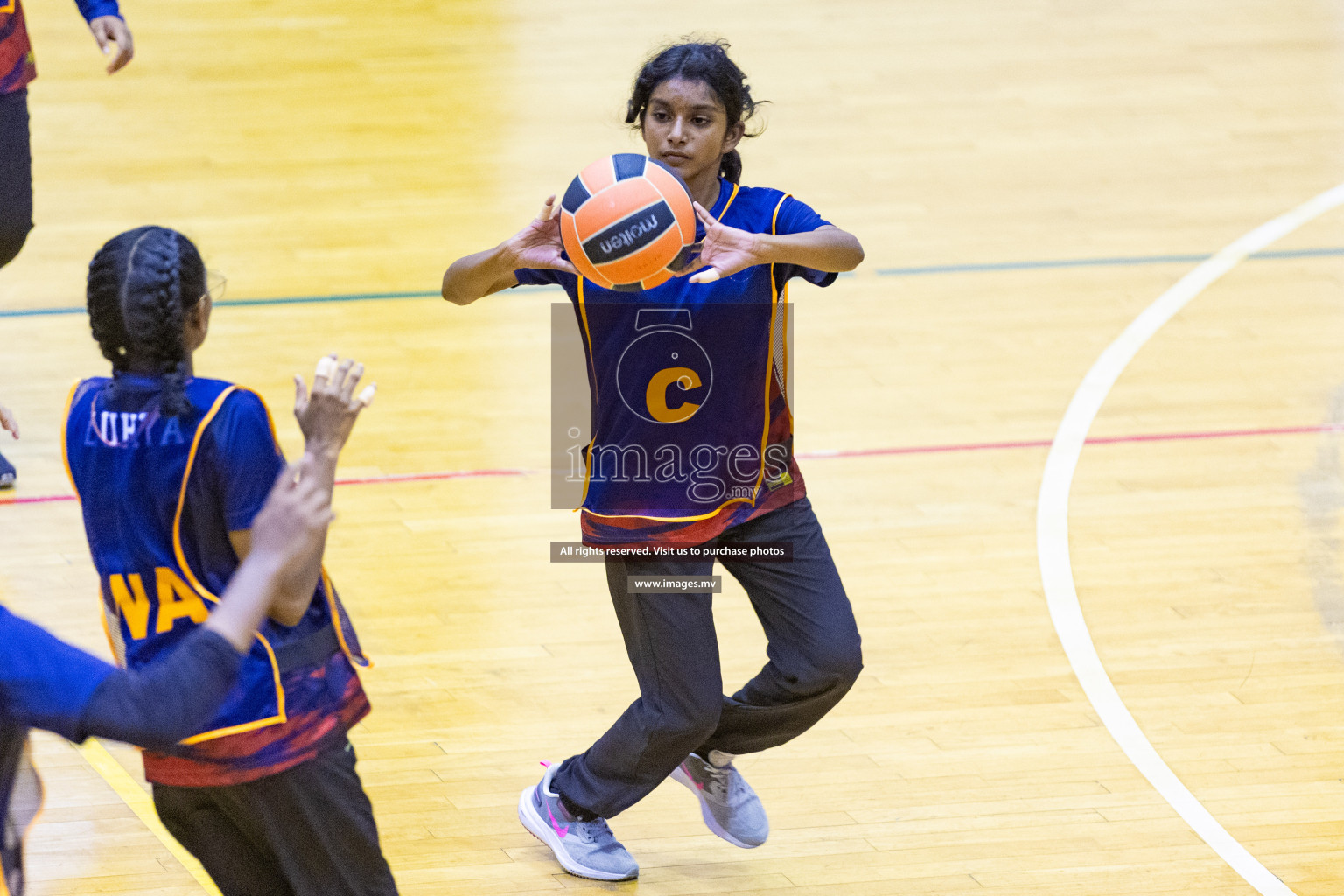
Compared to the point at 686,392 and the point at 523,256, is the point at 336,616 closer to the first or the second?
the point at 523,256

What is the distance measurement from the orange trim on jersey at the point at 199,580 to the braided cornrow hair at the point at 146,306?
0.04 m

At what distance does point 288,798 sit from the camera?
8.45 feet

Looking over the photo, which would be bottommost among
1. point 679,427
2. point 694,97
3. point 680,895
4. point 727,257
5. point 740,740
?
point 680,895

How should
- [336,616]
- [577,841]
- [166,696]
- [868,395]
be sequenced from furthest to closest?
[868,395], [577,841], [336,616], [166,696]

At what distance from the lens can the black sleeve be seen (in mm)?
2059

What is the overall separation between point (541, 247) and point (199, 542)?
1.13 m

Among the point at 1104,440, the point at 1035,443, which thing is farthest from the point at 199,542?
the point at 1104,440

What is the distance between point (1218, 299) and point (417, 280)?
3622mm

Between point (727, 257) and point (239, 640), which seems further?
point (727, 257)

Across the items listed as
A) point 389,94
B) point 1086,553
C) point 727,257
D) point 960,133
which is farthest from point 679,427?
point 389,94

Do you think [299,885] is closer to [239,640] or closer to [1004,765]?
[239,640]

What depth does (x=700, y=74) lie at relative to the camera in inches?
136

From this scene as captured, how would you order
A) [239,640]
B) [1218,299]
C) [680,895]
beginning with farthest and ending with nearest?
[1218,299] < [680,895] < [239,640]

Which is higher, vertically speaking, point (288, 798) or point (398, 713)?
point (288, 798)
